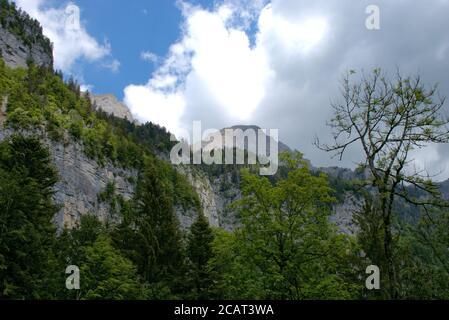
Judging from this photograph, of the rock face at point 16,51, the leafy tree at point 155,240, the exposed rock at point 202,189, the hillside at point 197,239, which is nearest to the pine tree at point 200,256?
the hillside at point 197,239

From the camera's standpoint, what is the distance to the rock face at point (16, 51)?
61000 mm

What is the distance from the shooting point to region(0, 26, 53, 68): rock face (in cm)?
6100

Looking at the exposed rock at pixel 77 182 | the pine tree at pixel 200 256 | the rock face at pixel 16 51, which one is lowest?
the pine tree at pixel 200 256

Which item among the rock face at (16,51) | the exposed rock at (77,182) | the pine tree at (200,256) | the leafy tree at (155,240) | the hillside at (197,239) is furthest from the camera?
the rock face at (16,51)

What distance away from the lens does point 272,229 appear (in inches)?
722

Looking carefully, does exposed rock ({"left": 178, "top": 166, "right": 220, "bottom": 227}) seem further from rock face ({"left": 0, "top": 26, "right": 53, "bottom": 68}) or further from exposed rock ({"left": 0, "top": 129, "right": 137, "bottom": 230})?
exposed rock ({"left": 0, "top": 129, "right": 137, "bottom": 230})

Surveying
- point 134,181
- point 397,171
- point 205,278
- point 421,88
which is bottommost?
point 205,278

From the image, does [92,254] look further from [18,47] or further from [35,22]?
[35,22]

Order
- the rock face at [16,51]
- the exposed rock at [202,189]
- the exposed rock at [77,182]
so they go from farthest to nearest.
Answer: the exposed rock at [202,189], the rock face at [16,51], the exposed rock at [77,182]

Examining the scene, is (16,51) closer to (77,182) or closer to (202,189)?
(77,182)

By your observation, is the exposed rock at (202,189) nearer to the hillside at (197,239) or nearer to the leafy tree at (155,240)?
the hillside at (197,239)

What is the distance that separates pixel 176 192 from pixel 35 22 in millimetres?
36532

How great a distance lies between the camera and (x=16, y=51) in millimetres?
63875
